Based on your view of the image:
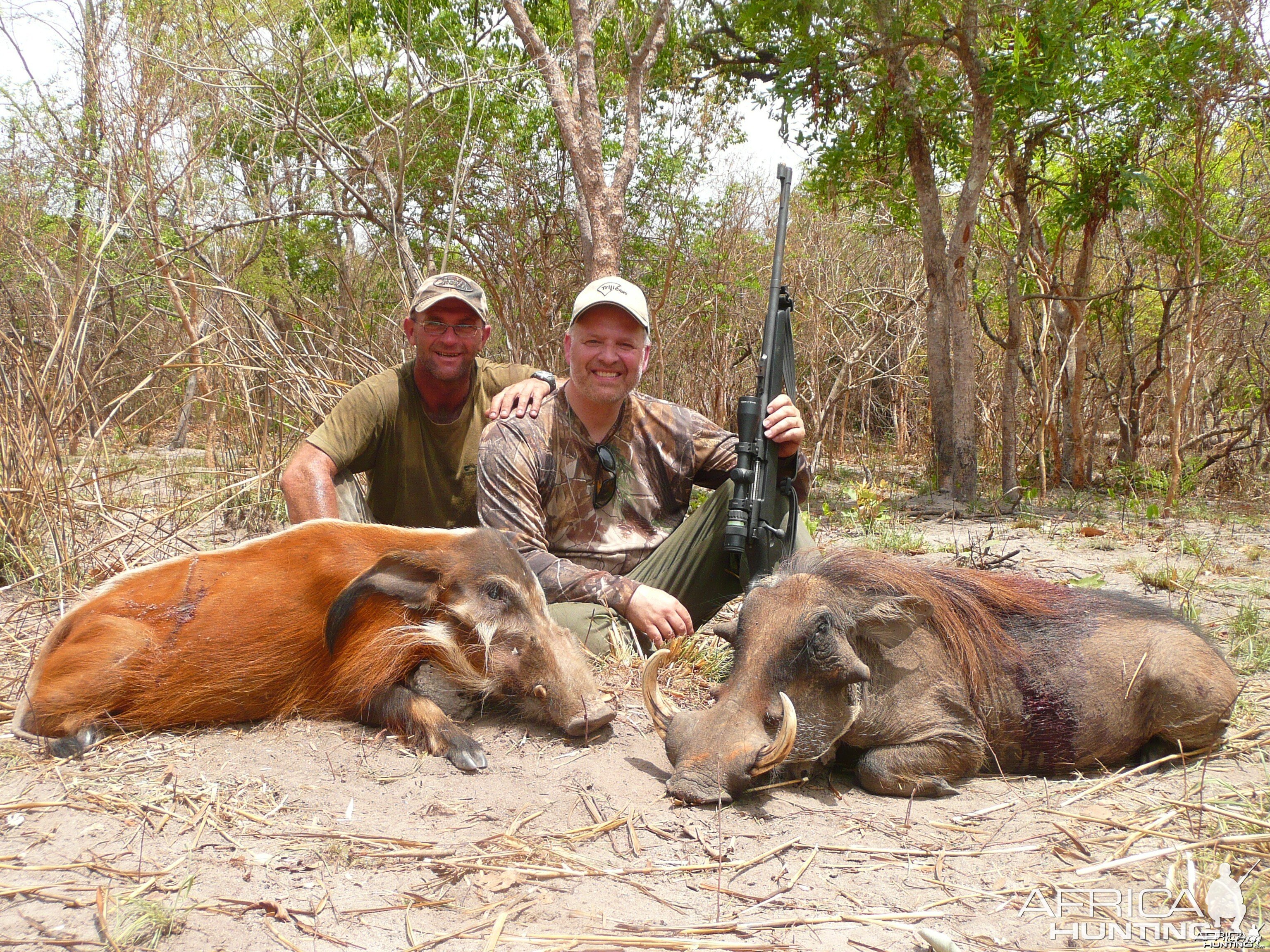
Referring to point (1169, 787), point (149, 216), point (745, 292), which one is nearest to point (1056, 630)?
point (1169, 787)

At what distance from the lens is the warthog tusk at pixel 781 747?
230 cm

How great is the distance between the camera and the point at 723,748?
2391mm

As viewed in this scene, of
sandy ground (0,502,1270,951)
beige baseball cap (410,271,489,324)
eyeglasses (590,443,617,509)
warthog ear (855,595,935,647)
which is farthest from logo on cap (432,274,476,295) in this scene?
warthog ear (855,595,935,647)

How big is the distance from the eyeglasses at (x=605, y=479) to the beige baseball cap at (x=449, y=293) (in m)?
1.06

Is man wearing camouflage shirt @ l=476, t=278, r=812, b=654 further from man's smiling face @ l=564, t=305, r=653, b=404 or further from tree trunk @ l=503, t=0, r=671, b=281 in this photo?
tree trunk @ l=503, t=0, r=671, b=281

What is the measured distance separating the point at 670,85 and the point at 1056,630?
8.16 meters

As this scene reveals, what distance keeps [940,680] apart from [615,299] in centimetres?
191

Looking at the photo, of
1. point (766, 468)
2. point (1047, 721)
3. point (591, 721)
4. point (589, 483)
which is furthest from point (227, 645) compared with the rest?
point (1047, 721)

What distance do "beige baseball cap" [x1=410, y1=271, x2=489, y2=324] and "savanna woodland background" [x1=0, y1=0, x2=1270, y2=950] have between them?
113cm

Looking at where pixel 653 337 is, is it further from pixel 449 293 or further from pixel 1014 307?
pixel 449 293

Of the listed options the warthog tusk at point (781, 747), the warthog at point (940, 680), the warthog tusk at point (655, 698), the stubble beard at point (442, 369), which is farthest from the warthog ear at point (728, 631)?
the stubble beard at point (442, 369)

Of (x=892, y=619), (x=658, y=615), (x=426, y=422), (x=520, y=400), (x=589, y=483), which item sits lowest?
(x=658, y=615)

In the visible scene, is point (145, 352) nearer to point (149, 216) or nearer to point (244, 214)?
point (244, 214)

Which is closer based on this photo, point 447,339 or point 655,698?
point 655,698
